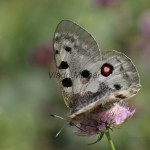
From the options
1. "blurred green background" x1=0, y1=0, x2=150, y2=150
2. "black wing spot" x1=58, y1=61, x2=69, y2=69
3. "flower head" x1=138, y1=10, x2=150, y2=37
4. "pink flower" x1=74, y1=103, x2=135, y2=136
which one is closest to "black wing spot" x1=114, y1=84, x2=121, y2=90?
"pink flower" x1=74, y1=103, x2=135, y2=136

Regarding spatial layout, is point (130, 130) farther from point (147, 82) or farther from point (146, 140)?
point (147, 82)

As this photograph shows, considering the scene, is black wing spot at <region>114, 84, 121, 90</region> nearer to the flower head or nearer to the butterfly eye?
the butterfly eye

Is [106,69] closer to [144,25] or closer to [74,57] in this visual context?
[74,57]

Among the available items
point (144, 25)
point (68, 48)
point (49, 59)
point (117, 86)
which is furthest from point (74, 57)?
point (144, 25)

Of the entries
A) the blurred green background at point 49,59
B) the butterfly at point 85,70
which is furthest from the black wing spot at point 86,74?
the blurred green background at point 49,59

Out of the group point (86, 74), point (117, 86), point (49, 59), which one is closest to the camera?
point (117, 86)

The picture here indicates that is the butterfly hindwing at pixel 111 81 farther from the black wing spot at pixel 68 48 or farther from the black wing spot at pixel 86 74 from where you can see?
the black wing spot at pixel 68 48

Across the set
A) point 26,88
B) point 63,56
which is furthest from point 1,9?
point 63,56
